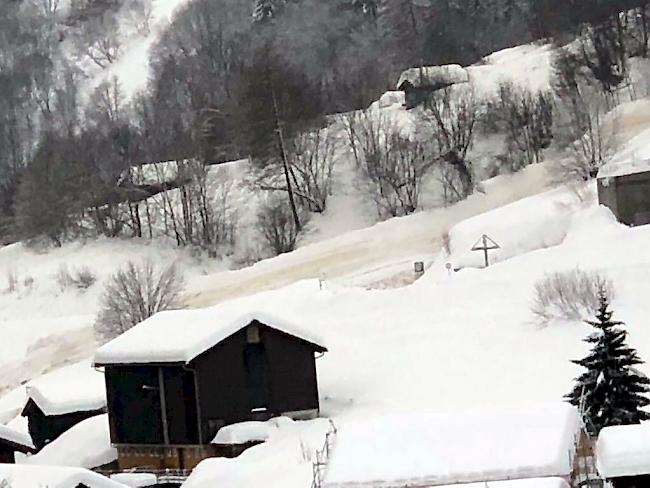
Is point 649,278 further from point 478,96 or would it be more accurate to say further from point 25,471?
point 478,96

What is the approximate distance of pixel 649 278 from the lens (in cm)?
2711

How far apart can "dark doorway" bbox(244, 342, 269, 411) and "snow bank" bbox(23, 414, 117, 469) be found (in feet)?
10.2

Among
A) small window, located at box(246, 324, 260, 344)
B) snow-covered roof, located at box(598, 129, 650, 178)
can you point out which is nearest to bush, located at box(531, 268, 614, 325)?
snow-covered roof, located at box(598, 129, 650, 178)

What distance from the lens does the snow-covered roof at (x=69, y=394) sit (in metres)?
27.0

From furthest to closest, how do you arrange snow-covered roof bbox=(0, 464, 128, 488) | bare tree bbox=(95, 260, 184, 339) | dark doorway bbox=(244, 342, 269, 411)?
bare tree bbox=(95, 260, 184, 339) < dark doorway bbox=(244, 342, 269, 411) < snow-covered roof bbox=(0, 464, 128, 488)

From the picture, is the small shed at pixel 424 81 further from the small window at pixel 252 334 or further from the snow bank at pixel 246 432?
the snow bank at pixel 246 432

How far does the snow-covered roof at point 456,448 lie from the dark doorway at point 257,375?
883cm

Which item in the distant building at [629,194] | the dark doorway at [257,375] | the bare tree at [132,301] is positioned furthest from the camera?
the bare tree at [132,301]

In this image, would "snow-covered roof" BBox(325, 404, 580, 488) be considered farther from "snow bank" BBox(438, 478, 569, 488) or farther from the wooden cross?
the wooden cross

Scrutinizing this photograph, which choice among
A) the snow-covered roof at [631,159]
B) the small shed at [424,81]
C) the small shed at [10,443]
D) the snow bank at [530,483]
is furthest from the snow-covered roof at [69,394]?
the small shed at [424,81]

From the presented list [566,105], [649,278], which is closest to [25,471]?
[649,278]

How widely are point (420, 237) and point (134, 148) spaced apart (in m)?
22.0

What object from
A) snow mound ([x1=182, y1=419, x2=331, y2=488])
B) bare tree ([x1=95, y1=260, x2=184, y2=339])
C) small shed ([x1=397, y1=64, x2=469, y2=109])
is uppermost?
small shed ([x1=397, y1=64, x2=469, y2=109])

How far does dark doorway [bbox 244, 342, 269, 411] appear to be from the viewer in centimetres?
2395
